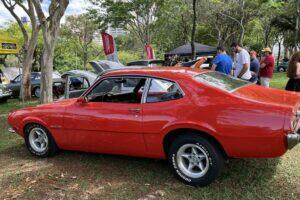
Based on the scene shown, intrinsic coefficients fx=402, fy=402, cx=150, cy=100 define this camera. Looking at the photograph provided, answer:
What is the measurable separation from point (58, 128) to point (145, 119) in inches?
64.1

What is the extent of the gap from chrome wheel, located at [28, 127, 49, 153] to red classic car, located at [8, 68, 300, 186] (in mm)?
183

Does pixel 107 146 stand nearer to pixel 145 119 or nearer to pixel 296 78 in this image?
pixel 145 119

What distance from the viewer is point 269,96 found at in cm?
504

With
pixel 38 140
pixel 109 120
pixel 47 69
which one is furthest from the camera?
pixel 47 69

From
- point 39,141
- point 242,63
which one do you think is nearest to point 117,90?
point 39,141

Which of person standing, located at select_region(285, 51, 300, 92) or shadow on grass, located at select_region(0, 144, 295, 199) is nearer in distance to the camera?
shadow on grass, located at select_region(0, 144, 295, 199)

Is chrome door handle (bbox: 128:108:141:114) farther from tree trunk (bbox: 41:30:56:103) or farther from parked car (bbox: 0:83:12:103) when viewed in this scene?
parked car (bbox: 0:83:12:103)

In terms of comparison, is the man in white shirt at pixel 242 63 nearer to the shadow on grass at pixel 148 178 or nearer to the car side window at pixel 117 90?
the shadow on grass at pixel 148 178

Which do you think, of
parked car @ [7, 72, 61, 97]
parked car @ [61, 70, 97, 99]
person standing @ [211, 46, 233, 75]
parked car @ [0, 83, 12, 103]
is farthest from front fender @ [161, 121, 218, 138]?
parked car @ [7, 72, 61, 97]

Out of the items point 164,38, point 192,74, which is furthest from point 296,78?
point 164,38

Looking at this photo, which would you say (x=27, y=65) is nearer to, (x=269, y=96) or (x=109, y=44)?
(x=109, y=44)

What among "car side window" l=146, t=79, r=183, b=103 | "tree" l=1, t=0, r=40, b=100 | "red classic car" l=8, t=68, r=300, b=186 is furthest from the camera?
"tree" l=1, t=0, r=40, b=100

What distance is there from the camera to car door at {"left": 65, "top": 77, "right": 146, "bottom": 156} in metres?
5.30

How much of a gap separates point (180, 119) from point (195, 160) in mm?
546
